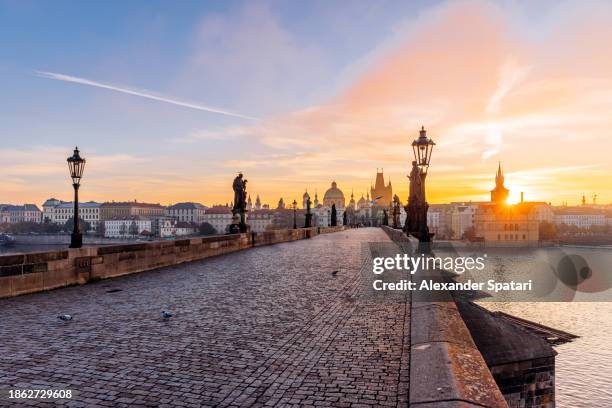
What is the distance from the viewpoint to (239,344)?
5.96 m

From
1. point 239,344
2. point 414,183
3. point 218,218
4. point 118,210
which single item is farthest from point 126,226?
point 239,344

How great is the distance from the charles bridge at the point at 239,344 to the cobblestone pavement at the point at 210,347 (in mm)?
20

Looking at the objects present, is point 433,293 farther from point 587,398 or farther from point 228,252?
point 228,252

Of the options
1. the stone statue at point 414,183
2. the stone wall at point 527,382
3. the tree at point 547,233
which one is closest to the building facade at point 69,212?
the tree at point 547,233

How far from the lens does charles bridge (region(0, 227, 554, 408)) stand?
4.27 m

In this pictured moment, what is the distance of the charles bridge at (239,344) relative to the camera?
4270 mm

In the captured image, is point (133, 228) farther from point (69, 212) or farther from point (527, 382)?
point (527, 382)

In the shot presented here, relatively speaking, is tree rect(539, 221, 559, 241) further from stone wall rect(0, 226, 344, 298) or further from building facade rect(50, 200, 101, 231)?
building facade rect(50, 200, 101, 231)

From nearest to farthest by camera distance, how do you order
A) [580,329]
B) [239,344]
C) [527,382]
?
1. [239,344]
2. [527,382]
3. [580,329]

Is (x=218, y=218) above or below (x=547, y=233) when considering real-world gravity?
above

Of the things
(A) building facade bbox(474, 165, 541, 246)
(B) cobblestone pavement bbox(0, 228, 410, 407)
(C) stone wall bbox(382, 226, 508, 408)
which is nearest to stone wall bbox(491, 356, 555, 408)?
(B) cobblestone pavement bbox(0, 228, 410, 407)

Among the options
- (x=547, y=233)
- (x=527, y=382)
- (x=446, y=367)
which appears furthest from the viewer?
(x=547, y=233)

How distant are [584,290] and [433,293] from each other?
2082 inches

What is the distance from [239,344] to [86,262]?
7799 millimetres
